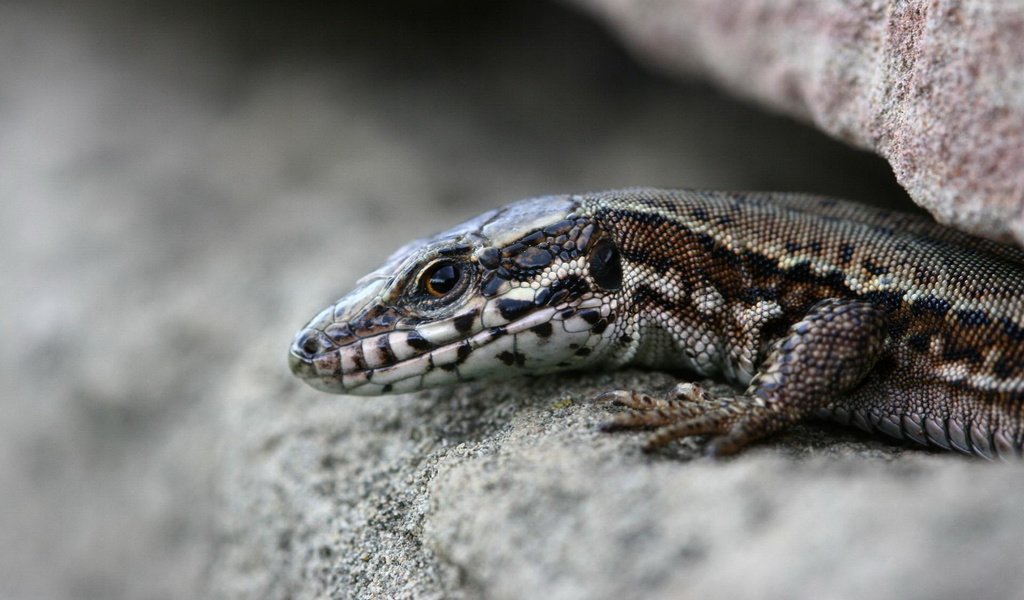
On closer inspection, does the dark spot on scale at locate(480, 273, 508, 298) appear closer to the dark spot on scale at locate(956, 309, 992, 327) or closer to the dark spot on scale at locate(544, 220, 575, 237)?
the dark spot on scale at locate(544, 220, 575, 237)

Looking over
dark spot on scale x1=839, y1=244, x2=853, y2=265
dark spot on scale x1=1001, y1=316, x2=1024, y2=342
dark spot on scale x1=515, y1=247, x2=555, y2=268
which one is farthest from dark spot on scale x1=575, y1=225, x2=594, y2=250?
dark spot on scale x1=1001, y1=316, x2=1024, y2=342

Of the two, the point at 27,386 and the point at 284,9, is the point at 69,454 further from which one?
the point at 284,9

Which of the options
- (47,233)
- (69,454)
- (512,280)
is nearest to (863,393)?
(512,280)

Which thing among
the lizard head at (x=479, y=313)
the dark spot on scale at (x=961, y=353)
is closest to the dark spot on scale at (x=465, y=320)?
the lizard head at (x=479, y=313)

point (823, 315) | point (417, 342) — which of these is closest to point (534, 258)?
point (417, 342)

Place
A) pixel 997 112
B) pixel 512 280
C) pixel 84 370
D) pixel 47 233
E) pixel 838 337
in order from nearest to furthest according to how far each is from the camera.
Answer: pixel 997 112 → pixel 838 337 → pixel 512 280 → pixel 84 370 → pixel 47 233

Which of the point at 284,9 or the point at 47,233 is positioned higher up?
the point at 284,9

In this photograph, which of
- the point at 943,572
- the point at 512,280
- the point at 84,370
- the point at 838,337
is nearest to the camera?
the point at 943,572
